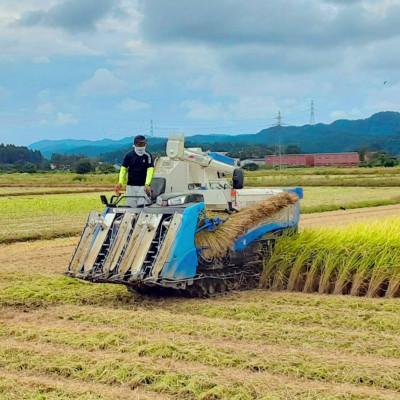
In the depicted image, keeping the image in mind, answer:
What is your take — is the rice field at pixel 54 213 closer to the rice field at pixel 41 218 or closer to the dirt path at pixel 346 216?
the rice field at pixel 41 218

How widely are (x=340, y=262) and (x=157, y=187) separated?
2.68m

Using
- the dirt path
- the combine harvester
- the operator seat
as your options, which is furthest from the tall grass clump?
the dirt path

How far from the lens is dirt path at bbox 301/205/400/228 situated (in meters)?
20.7

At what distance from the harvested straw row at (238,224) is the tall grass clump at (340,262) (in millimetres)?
507

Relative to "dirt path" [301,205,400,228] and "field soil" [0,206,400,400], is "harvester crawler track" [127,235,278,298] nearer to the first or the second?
"field soil" [0,206,400,400]

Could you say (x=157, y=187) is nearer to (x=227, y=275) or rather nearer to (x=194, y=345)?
(x=227, y=275)

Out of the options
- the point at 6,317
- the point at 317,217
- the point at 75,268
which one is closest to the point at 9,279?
the point at 75,268

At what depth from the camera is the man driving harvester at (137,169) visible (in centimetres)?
999

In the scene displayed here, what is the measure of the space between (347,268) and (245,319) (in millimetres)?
2310

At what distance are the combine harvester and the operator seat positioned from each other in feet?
0.05

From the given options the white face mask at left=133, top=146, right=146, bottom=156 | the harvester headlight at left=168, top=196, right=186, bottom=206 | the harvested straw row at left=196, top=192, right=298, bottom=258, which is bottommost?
the harvested straw row at left=196, top=192, right=298, bottom=258

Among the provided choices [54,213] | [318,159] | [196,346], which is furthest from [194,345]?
[318,159]

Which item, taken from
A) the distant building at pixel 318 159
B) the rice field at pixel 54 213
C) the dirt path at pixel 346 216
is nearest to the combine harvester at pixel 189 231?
the rice field at pixel 54 213

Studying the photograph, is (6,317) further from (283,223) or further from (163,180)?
(283,223)
